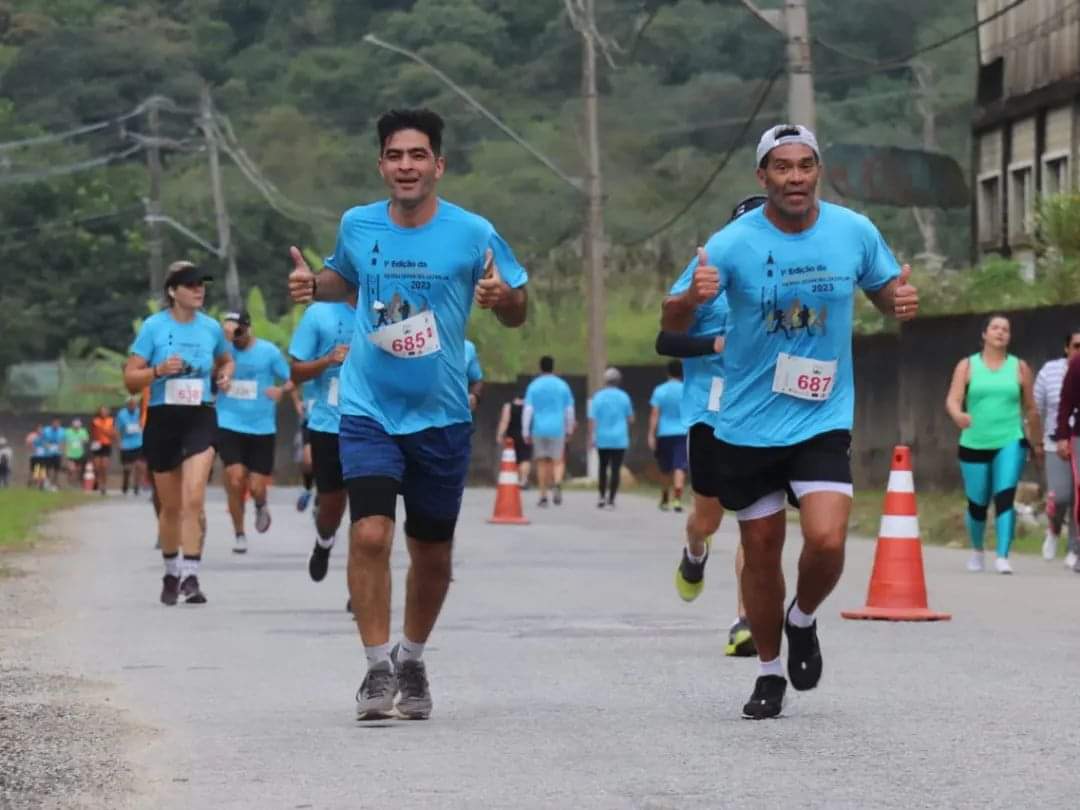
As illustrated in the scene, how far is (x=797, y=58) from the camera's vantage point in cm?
2653

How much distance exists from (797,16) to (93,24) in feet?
213

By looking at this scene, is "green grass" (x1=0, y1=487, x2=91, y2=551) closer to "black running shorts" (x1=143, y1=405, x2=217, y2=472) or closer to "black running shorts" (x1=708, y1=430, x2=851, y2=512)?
"black running shorts" (x1=143, y1=405, x2=217, y2=472)

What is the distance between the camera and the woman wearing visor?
15.2 meters

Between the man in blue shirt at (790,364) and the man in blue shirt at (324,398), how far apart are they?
507 centimetres

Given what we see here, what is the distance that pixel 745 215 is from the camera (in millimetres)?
9391

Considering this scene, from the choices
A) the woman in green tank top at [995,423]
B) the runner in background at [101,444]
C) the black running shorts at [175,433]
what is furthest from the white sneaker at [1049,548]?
the runner in background at [101,444]

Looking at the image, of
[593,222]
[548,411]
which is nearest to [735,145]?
[593,222]

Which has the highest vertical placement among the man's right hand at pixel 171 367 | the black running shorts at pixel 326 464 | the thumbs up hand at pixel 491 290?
the thumbs up hand at pixel 491 290

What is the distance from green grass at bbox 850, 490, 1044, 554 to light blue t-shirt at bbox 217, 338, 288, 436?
5.64 meters

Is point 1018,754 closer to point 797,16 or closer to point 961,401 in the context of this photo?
point 961,401

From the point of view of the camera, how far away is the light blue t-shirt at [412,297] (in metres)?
9.38

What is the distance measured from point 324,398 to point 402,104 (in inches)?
2641

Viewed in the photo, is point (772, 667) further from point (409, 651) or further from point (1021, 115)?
point (1021, 115)

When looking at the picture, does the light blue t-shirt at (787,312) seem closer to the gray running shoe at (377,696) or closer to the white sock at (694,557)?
the gray running shoe at (377,696)
